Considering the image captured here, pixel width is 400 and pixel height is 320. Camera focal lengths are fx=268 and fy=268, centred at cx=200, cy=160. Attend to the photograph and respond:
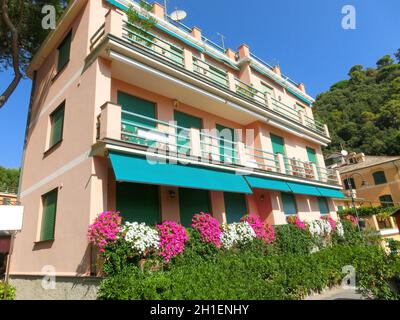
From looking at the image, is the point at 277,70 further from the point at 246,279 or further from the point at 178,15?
the point at 246,279

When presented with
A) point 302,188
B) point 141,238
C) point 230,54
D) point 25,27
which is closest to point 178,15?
point 230,54

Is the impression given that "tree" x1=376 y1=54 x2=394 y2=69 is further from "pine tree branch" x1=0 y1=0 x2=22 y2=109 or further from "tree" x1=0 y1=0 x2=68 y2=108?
"pine tree branch" x1=0 y1=0 x2=22 y2=109

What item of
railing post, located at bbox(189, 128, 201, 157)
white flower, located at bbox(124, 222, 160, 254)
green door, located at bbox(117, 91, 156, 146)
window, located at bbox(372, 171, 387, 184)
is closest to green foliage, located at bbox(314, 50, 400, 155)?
window, located at bbox(372, 171, 387, 184)

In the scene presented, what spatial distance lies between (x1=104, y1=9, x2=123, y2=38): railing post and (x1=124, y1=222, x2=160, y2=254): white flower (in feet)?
24.5

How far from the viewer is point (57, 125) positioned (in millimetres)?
12867

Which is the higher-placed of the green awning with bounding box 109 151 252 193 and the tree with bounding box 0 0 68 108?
the tree with bounding box 0 0 68 108

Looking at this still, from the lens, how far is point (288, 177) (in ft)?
53.9

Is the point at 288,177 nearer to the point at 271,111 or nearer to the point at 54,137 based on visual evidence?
the point at 271,111

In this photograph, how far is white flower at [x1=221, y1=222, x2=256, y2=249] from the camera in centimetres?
1077

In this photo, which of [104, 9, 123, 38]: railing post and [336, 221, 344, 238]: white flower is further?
[336, 221, 344, 238]: white flower

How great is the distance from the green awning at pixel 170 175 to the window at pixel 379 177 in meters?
40.2

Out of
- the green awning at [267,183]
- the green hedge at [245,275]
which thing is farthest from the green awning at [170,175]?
the green hedge at [245,275]
